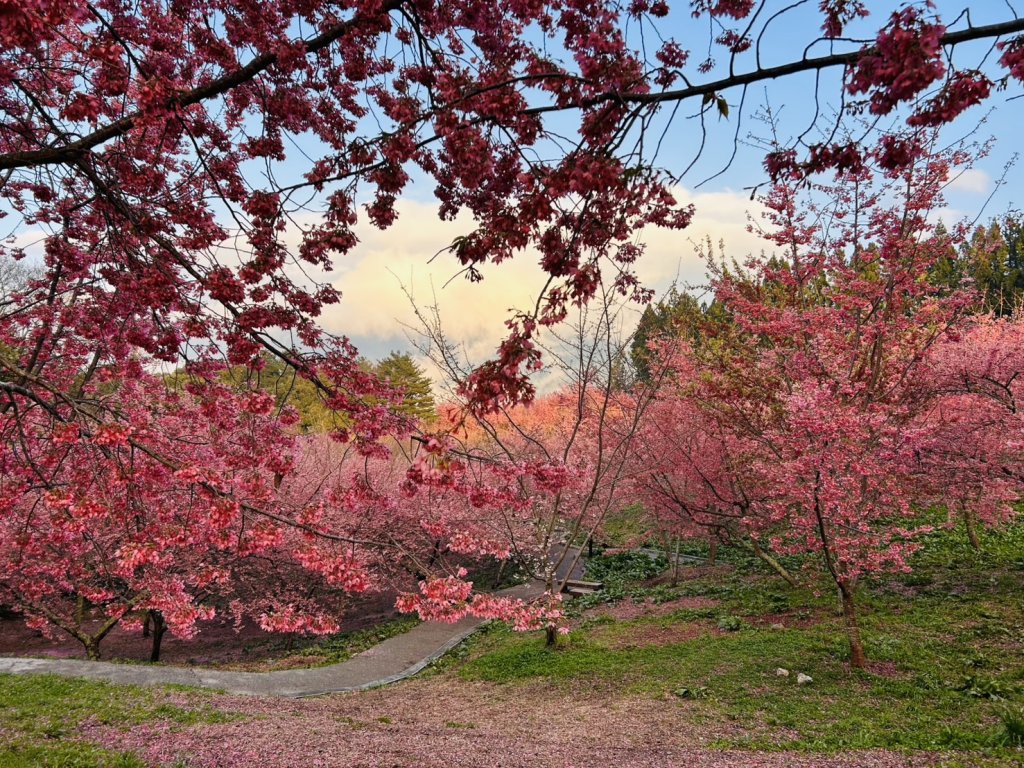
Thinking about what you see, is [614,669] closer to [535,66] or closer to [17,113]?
[535,66]

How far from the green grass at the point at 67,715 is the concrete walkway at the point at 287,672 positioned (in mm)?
765

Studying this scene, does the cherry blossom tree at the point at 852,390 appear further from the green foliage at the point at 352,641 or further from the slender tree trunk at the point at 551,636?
the green foliage at the point at 352,641

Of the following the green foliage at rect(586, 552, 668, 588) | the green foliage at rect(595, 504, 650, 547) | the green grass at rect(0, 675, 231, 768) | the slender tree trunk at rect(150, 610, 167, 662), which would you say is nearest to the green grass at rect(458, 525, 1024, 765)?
the green foliage at rect(586, 552, 668, 588)

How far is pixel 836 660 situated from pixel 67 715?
983 centimetres

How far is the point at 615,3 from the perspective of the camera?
13.0ft

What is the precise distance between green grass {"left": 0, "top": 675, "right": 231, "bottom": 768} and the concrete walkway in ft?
2.51

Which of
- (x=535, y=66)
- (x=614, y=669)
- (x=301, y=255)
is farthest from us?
(x=614, y=669)

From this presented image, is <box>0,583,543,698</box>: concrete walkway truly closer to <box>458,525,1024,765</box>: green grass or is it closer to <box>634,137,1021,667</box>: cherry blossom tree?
<box>458,525,1024,765</box>: green grass

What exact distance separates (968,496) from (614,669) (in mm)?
6919

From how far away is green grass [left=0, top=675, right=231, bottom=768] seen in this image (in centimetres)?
504

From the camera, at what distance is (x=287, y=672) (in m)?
11.2

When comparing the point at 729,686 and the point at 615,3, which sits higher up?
the point at 615,3

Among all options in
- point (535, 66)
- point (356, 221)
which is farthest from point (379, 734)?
point (535, 66)

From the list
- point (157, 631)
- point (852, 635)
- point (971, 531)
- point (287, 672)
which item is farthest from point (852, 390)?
point (157, 631)
